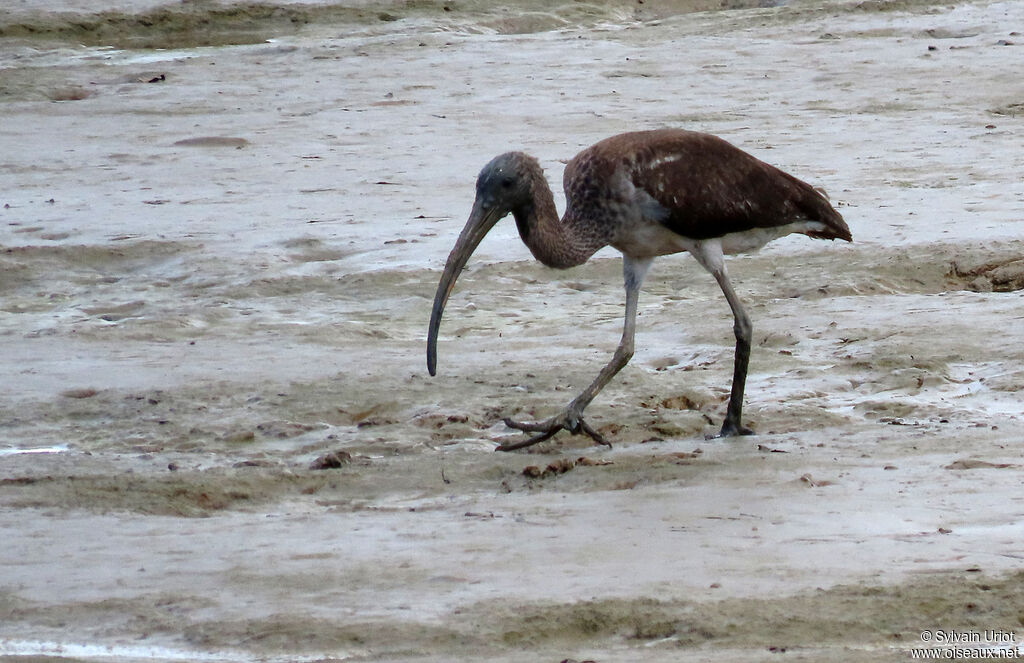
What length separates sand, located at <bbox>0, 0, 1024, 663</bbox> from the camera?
4773 millimetres

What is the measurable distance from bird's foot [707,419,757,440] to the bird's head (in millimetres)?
1277

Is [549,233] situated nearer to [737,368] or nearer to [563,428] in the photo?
[563,428]

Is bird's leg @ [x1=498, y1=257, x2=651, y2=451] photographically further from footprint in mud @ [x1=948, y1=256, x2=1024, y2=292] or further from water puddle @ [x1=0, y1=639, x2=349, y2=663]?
footprint in mud @ [x1=948, y1=256, x2=1024, y2=292]

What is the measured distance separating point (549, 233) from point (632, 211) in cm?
38

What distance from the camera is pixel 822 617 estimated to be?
4562 mm

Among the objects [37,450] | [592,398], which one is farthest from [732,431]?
[37,450]

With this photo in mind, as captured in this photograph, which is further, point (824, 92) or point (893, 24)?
point (893, 24)

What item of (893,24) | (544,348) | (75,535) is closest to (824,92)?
(893,24)

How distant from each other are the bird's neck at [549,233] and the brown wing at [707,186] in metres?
0.32

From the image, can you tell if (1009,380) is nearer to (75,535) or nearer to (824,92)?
(75,535)

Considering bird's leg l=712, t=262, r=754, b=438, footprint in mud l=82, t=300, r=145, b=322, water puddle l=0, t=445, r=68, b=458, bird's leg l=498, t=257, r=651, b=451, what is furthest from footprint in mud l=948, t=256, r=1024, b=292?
water puddle l=0, t=445, r=68, b=458

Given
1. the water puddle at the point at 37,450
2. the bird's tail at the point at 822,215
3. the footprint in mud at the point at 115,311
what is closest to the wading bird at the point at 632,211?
the bird's tail at the point at 822,215

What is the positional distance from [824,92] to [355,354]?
747 centimetres

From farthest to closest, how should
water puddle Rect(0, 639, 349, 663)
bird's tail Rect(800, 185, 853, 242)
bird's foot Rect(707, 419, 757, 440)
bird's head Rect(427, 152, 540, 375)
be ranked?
bird's tail Rect(800, 185, 853, 242)
bird's head Rect(427, 152, 540, 375)
bird's foot Rect(707, 419, 757, 440)
water puddle Rect(0, 639, 349, 663)
